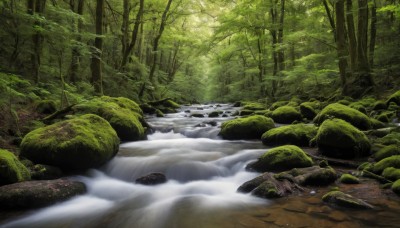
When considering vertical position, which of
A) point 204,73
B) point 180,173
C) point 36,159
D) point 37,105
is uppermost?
point 204,73

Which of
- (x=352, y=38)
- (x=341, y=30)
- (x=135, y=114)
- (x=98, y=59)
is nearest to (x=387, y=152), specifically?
(x=135, y=114)

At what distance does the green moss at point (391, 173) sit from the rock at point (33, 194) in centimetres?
522

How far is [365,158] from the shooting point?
6242 mm

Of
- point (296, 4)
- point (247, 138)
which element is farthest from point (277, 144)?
point (296, 4)

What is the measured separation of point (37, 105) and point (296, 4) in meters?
17.3

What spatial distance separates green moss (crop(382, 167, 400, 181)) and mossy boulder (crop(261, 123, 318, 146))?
9.18 feet

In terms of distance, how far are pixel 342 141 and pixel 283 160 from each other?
145cm

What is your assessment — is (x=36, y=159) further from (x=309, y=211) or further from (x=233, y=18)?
(x=233, y=18)

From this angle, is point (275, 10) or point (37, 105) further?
point (275, 10)

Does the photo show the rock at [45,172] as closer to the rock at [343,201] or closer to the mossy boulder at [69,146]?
the mossy boulder at [69,146]

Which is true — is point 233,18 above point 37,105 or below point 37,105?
→ above

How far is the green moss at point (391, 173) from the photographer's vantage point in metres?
4.78

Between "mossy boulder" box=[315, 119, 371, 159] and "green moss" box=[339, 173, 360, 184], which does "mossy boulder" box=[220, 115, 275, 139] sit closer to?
"mossy boulder" box=[315, 119, 371, 159]

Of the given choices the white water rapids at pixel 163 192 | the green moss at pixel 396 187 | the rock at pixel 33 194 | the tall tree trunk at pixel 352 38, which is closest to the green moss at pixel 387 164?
the green moss at pixel 396 187
